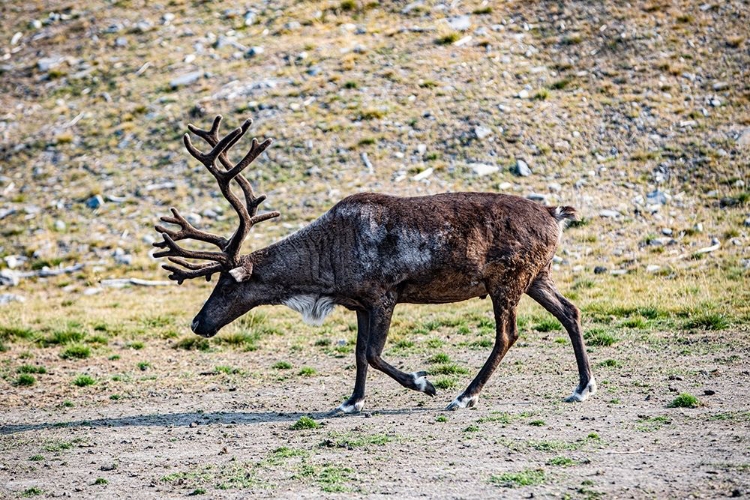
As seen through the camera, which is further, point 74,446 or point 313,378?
point 313,378

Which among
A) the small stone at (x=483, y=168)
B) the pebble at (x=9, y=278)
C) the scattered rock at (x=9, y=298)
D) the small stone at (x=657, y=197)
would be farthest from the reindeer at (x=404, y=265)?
the small stone at (x=483, y=168)

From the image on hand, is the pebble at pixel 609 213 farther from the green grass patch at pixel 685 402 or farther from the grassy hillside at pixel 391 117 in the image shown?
the green grass patch at pixel 685 402

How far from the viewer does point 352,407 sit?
10344mm

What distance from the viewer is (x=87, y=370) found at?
13031 millimetres

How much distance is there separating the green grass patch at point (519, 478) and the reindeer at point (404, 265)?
2.50 meters

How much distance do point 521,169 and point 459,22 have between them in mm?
8203

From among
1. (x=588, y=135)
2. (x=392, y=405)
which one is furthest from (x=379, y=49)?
(x=392, y=405)

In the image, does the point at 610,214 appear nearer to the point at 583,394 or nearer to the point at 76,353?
the point at 583,394

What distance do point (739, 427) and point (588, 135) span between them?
15236mm

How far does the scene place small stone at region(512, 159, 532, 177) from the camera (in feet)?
70.7

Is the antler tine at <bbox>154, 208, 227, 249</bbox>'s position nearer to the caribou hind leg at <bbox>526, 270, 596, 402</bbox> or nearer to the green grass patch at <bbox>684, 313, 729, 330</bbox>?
the caribou hind leg at <bbox>526, 270, 596, 402</bbox>

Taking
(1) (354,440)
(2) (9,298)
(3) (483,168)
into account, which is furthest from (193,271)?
(3) (483,168)

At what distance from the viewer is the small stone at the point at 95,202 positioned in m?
22.7

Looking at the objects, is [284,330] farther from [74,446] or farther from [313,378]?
[74,446]
